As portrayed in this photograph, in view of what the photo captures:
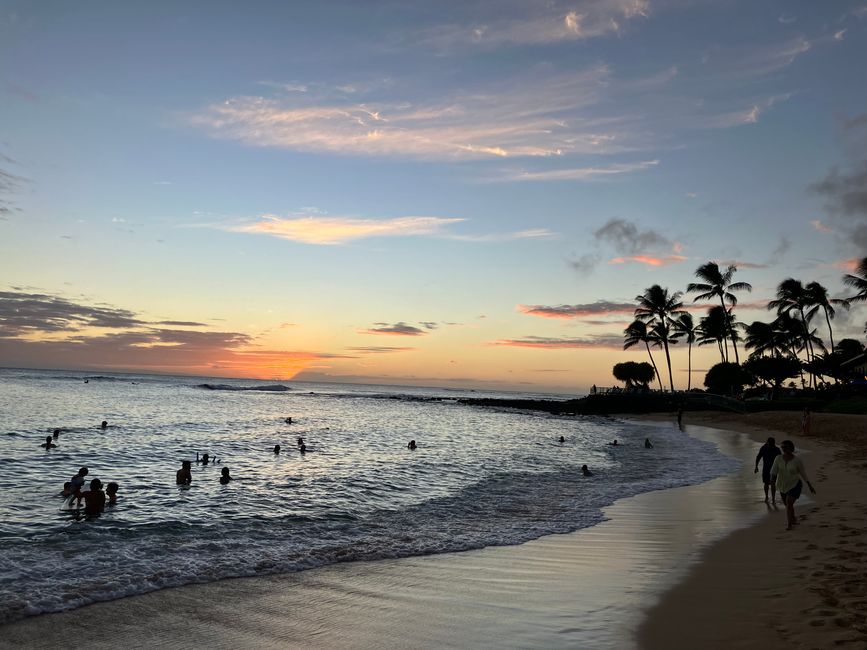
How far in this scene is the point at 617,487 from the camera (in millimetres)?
20938

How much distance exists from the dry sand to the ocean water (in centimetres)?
439

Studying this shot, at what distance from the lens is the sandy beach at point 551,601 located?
7.03 m

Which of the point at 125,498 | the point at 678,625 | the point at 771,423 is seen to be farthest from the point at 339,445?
the point at 771,423

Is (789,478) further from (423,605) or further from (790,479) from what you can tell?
(423,605)

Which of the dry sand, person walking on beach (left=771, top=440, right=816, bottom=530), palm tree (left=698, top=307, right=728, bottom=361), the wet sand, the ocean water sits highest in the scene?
palm tree (left=698, top=307, right=728, bottom=361)

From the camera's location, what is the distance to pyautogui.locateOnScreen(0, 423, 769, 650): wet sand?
716 centimetres

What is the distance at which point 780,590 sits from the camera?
8.20m

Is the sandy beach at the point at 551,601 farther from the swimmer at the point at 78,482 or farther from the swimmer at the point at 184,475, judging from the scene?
the swimmer at the point at 184,475

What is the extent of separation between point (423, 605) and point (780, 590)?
5249 millimetres

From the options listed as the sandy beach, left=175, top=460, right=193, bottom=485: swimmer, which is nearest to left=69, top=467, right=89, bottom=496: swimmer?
left=175, top=460, right=193, bottom=485: swimmer

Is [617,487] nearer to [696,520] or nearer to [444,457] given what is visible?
[696,520]

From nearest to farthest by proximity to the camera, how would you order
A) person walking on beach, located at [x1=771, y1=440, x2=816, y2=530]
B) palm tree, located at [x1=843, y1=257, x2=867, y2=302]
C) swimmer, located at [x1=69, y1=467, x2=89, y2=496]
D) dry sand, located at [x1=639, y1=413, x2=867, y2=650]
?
dry sand, located at [x1=639, y1=413, x2=867, y2=650], person walking on beach, located at [x1=771, y1=440, x2=816, y2=530], swimmer, located at [x1=69, y1=467, x2=89, y2=496], palm tree, located at [x1=843, y1=257, x2=867, y2=302]

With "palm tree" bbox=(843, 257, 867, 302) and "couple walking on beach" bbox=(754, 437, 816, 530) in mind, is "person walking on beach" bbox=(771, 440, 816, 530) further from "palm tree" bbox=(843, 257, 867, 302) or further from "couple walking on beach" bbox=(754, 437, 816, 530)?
"palm tree" bbox=(843, 257, 867, 302)

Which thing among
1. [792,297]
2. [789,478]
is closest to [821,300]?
[792,297]
